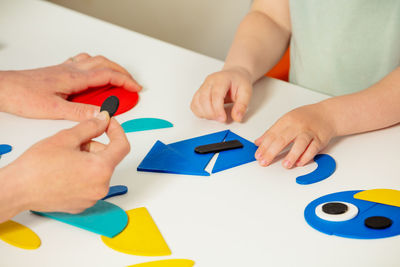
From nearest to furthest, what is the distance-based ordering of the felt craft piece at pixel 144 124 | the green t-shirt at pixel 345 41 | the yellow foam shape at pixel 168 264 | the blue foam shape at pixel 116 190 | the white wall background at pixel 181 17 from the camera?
the yellow foam shape at pixel 168 264, the blue foam shape at pixel 116 190, the felt craft piece at pixel 144 124, the green t-shirt at pixel 345 41, the white wall background at pixel 181 17

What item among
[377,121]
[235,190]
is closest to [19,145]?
[235,190]

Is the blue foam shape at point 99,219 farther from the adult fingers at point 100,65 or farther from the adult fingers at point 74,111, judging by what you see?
the adult fingers at point 100,65

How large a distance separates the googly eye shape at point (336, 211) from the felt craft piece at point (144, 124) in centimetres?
30

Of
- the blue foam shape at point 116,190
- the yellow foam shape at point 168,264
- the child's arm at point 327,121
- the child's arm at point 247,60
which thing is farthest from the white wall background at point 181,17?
the yellow foam shape at point 168,264

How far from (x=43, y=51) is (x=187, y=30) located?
50.9 inches

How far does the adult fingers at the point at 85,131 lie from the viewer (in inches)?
21.9

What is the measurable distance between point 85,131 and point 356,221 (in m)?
0.34

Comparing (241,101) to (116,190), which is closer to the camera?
(116,190)

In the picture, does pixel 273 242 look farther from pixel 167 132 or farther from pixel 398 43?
pixel 398 43

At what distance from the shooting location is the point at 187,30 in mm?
2270

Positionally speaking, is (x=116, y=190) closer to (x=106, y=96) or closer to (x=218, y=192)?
(x=218, y=192)

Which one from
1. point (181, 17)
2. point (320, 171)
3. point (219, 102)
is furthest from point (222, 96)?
point (181, 17)

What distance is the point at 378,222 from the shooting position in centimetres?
56

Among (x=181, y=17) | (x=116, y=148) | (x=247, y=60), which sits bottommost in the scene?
(x=116, y=148)
